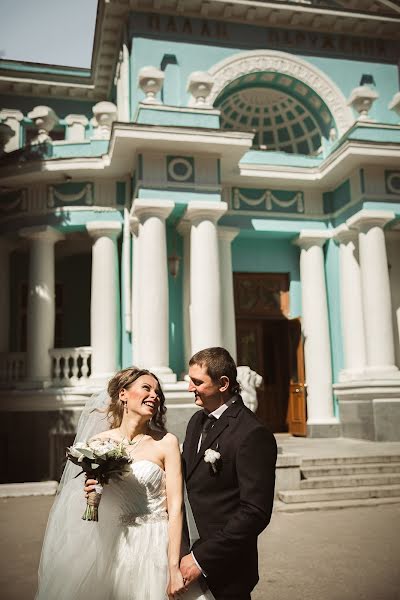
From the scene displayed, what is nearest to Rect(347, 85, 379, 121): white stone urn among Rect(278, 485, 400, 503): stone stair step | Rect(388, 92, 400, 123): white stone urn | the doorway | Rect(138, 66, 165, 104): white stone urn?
Rect(388, 92, 400, 123): white stone urn

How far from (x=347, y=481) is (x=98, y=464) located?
7246 millimetres

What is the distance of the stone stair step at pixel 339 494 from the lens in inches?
340

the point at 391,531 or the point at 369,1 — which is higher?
the point at 369,1

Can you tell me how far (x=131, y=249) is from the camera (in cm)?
1348

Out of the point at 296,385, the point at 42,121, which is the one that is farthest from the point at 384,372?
the point at 42,121

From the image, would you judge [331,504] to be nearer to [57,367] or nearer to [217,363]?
[217,363]

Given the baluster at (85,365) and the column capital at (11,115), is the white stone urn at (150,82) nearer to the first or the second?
the column capital at (11,115)

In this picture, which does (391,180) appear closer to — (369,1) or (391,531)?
(369,1)

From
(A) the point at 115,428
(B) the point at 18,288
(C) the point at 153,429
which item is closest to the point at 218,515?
(C) the point at 153,429

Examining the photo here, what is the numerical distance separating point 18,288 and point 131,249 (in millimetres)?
4611

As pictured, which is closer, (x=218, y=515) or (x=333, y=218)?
(x=218, y=515)

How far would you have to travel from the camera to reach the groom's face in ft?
9.29

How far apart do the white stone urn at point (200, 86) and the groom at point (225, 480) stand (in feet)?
34.8

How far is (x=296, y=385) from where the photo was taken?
46.9 ft
